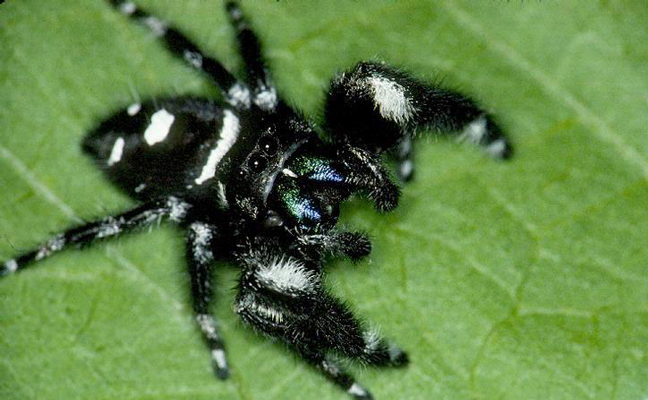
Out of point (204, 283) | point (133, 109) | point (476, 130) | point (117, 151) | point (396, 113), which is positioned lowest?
point (204, 283)

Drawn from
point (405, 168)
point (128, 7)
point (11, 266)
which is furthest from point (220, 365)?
point (128, 7)

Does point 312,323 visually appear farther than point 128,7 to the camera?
No

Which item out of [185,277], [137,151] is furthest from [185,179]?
[185,277]

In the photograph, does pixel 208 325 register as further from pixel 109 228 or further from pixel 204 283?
pixel 109 228

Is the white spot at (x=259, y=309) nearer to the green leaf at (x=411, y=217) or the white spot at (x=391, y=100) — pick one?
the green leaf at (x=411, y=217)

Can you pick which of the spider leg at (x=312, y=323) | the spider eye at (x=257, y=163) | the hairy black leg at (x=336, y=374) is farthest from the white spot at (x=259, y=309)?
the spider eye at (x=257, y=163)

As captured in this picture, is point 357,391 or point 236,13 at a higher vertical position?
point 236,13

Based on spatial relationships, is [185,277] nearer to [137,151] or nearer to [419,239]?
[137,151]
